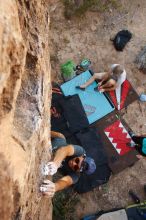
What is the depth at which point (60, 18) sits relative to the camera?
336 inches

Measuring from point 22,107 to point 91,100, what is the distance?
413cm

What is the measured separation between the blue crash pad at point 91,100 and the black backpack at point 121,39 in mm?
1235

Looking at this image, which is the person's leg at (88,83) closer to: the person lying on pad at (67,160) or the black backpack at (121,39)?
the black backpack at (121,39)

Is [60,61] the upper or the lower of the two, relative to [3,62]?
upper

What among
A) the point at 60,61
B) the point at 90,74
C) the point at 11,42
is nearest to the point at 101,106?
the point at 90,74

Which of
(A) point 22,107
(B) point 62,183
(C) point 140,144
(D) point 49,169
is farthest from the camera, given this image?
(C) point 140,144

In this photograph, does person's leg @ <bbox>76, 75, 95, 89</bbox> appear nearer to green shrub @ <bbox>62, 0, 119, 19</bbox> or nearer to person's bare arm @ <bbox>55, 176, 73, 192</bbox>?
green shrub @ <bbox>62, 0, 119, 19</bbox>

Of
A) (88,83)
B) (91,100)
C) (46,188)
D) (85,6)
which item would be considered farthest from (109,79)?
(46,188)

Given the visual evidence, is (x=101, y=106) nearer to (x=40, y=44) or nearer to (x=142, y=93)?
(x=142, y=93)

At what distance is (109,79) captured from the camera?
25.1 ft

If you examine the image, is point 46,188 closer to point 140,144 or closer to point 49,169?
point 49,169

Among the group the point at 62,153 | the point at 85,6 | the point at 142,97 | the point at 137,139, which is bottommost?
the point at 62,153

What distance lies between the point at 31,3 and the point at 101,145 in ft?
13.1

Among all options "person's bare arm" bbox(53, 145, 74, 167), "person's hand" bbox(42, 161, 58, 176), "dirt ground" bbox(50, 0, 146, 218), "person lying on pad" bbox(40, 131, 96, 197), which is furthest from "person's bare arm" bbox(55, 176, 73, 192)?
"dirt ground" bbox(50, 0, 146, 218)
